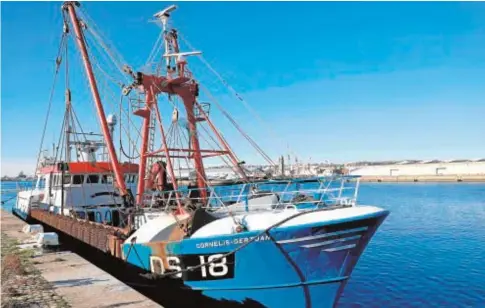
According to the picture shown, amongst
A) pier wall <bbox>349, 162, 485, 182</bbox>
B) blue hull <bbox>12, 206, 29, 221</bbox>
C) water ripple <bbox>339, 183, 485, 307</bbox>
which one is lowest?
water ripple <bbox>339, 183, 485, 307</bbox>

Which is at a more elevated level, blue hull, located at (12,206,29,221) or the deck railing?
the deck railing

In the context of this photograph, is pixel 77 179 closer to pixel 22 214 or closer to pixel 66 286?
pixel 22 214

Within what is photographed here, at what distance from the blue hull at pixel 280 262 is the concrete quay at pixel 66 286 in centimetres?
228

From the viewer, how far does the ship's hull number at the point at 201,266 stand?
11180mm

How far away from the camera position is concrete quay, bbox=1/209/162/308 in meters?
8.73

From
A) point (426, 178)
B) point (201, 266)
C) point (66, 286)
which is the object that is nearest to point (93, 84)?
point (66, 286)

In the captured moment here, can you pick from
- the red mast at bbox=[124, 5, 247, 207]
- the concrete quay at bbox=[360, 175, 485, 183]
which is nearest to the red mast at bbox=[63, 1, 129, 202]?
the red mast at bbox=[124, 5, 247, 207]

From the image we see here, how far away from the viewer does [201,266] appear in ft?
36.4

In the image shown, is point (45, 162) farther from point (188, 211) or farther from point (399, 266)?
point (399, 266)

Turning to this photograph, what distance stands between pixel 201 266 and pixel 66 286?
341 cm

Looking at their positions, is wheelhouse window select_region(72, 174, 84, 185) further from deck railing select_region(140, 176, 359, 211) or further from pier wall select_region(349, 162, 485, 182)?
pier wall select_region(349, 162, 485, 182)

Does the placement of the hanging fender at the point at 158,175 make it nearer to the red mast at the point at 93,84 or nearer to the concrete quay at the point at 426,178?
the red mast at the point at 93,84

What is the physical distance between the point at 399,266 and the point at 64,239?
1706 cm

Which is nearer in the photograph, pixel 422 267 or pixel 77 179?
pixel 422 267
